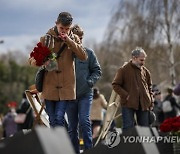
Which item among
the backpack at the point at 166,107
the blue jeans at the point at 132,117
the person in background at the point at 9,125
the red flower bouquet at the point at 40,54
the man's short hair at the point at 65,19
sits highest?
the man's short hair at the point at 65,19

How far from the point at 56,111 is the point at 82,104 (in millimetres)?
572

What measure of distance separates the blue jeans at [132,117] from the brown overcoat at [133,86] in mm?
93

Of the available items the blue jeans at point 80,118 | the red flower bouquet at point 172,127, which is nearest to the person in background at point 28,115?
the blue jeans at point 80,118

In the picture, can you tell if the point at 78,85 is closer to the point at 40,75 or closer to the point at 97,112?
the point at 40,75

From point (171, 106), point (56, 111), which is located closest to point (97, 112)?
point (171, 106)

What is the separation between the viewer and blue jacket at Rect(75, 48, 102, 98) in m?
8.09

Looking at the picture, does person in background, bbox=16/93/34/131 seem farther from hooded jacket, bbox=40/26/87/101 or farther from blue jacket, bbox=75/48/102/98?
hooded jacket, bbox=40/26/87/101

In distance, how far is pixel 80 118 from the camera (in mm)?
7984

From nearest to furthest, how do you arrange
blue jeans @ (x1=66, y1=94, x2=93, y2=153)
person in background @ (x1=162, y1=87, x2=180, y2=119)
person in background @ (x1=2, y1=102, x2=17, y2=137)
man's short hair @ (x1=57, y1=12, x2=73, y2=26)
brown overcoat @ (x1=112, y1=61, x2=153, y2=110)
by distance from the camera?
man's short hair @ (x1=57, y1=12, x2=73, y2=26) → blue jeans @ (x1=66, y1=94, x2=93, y2=153) → brown overcoat @ (x1=112, y1=61, x2=153, y2=110) → person in background @ (x1=162, y1=87, x2=180, y2=119) → person in background @ (x1=2, y1=102, x2=17, y2=137)

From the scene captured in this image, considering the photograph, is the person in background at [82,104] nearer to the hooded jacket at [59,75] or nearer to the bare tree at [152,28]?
the hooded jacket at [59,75]

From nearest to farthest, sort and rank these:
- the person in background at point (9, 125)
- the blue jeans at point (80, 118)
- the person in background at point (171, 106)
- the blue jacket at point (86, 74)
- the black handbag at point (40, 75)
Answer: the black handbag at point (40, 75) < the blue jeans at point (80, 118) < the blue jacket at point (86, 74) < the person in background at point (171, 106) < the person in background at point (9, 125)

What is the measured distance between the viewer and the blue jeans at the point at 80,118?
314 inches

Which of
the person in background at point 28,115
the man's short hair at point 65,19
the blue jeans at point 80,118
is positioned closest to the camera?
the man's short hair at point 65,19

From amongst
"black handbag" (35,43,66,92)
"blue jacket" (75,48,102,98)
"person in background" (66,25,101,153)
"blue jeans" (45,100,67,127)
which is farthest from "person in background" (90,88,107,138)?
"black handbag" (35,43,66,92)
